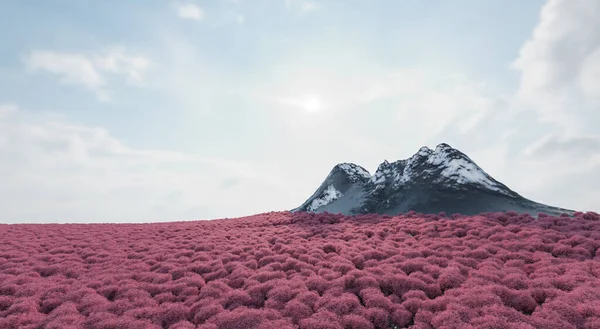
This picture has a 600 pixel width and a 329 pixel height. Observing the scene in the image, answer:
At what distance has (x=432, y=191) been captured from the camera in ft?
79.0

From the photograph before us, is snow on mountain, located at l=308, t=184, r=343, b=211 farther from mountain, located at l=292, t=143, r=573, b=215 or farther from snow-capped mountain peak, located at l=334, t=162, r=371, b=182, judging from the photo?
snow-capped mountain peak, located at l=334, t=162, r=371, b=182

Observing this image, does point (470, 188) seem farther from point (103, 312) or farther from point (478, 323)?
point (103, 312)

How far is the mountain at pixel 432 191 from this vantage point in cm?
2245

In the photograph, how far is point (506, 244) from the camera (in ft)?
40.6

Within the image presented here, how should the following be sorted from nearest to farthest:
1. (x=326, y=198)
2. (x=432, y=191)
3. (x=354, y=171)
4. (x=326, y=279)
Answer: (x=326, y=279) → (x=432, y=191) → (x=326, y=198) → (x=354, y=171)

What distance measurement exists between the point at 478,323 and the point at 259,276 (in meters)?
5.70

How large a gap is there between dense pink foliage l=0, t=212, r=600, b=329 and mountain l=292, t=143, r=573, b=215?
6224 millimetres

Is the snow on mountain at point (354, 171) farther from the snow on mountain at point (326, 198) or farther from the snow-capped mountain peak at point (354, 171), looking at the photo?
the snow on mountain at point (326, 198)

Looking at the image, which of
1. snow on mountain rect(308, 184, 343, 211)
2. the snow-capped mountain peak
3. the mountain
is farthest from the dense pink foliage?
the snow-capped mountain peak

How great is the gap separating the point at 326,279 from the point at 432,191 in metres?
16.5

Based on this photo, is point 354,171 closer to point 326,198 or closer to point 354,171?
point 354,171

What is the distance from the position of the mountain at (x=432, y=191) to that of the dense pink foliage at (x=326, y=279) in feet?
20.4

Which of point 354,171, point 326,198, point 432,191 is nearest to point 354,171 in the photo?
point 354,171

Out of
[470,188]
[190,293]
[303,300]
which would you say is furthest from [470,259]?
[470,188]
